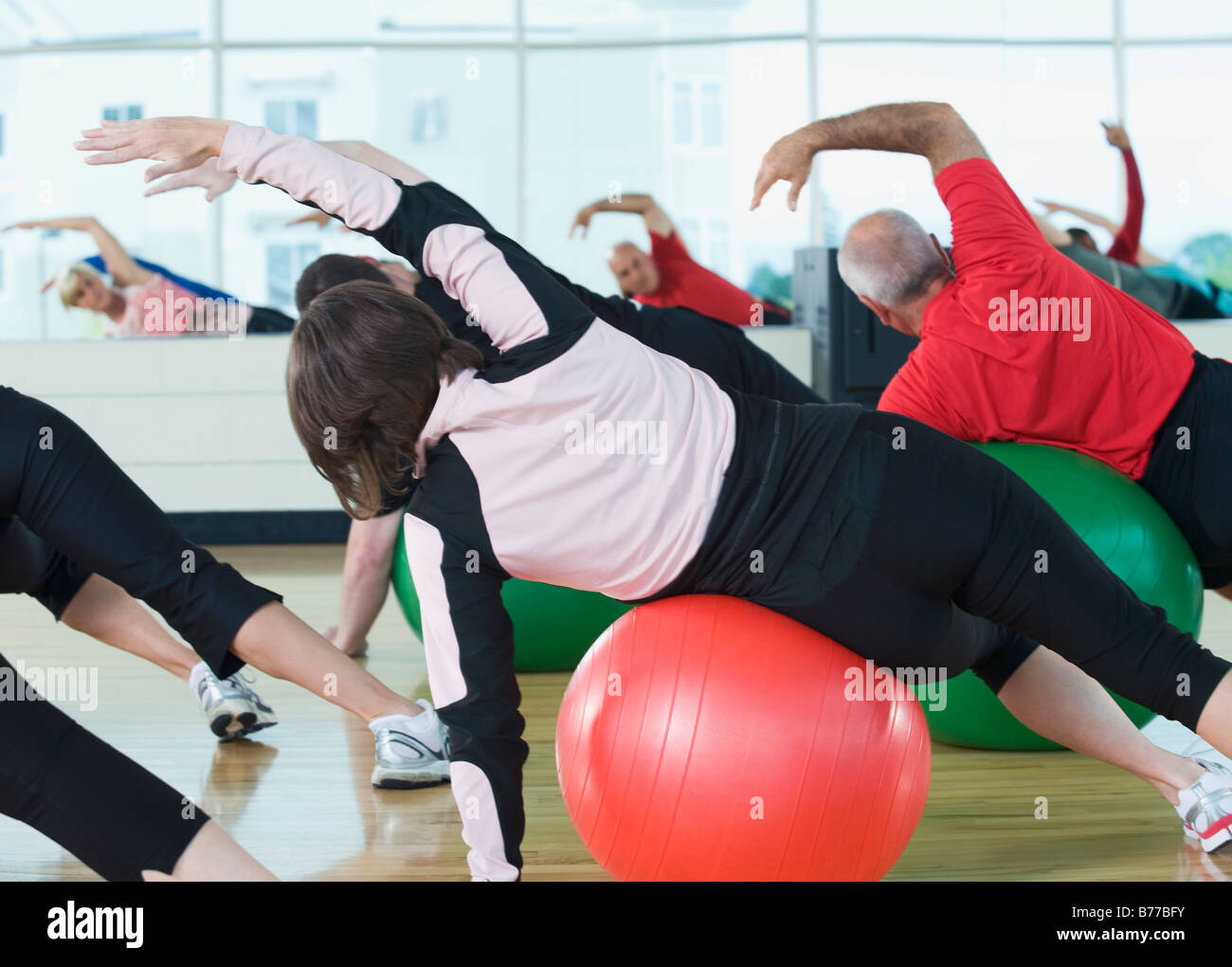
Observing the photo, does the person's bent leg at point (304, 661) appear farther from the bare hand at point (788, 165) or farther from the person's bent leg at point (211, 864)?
the bare hand at point (788, 165)

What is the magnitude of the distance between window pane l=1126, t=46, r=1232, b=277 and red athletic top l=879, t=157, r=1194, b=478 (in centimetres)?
479

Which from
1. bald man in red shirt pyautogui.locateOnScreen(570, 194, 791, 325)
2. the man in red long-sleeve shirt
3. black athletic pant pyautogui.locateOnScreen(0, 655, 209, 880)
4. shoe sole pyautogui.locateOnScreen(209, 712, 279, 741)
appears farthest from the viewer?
the man in red long-sleeve shirt

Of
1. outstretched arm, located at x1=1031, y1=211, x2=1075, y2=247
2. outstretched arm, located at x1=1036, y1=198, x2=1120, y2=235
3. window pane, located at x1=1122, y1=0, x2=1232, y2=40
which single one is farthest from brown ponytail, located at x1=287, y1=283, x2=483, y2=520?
window pane, located at x1=1122, y1=0, x2=1232, y2=40

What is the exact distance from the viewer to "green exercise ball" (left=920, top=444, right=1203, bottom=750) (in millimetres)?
2092

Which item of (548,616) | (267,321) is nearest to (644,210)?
(548,616)

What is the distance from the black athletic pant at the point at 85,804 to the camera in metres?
1.32

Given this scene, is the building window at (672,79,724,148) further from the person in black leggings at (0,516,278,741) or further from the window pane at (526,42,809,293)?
the person in black leggings at (0,516,278,741)

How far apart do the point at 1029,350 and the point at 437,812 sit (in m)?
1.32

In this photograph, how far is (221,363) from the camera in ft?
17.7

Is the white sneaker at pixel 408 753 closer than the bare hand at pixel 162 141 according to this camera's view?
No

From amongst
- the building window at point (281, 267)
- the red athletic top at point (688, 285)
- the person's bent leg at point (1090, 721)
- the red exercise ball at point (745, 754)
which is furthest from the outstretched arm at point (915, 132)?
the building window at point (281, 267)

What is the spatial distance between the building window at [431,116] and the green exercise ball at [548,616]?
427cm
